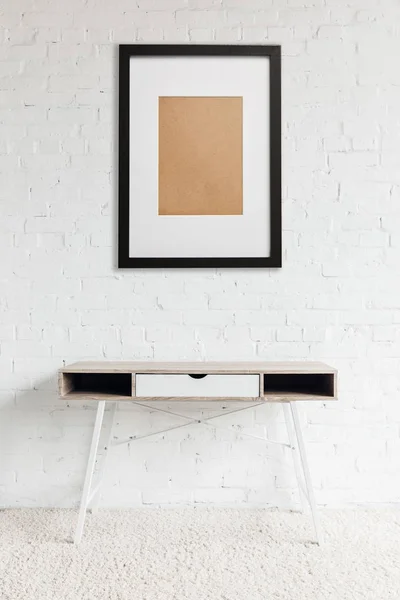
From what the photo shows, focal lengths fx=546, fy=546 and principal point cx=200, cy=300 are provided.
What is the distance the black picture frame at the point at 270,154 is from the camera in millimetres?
2283

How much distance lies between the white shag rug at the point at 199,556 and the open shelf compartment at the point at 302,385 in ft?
1.77

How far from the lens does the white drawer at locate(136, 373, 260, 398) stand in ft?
6.33

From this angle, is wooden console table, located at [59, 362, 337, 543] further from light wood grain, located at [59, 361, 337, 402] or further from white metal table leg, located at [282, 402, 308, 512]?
white metal table leg, located at [282, 402, 308, 512]

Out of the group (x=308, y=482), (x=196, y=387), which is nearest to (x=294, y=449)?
(x=308, y=482)

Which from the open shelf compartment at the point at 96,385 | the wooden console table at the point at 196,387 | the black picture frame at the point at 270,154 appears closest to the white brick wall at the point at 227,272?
the black picture frame at the point at 270,154

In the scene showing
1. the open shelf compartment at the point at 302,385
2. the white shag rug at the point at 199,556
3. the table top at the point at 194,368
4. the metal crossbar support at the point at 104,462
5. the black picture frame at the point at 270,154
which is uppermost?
the black picture frame at the point at 270,154

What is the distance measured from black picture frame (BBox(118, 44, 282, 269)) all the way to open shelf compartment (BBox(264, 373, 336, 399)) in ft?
1.58

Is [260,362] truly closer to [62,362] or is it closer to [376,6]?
[62,362]

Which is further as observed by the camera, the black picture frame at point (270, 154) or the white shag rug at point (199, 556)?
the black picture frame at point (270, 154)

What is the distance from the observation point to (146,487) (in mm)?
2314

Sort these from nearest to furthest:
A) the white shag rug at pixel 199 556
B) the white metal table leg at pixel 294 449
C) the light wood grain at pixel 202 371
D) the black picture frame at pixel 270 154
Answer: the white shag rug at pixel 199 556
the light wood grain at pixel 202 371
the white metal table leg at pixel 294 449
the black picture frame at pixel 270 154

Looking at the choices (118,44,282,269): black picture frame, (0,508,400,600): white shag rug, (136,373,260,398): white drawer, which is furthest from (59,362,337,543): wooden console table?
(118,44,282,269): black picture frame

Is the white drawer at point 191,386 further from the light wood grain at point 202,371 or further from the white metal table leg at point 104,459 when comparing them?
the white metal table leg at point 104,459

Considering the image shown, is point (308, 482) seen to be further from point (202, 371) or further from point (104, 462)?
point (104, 462)
